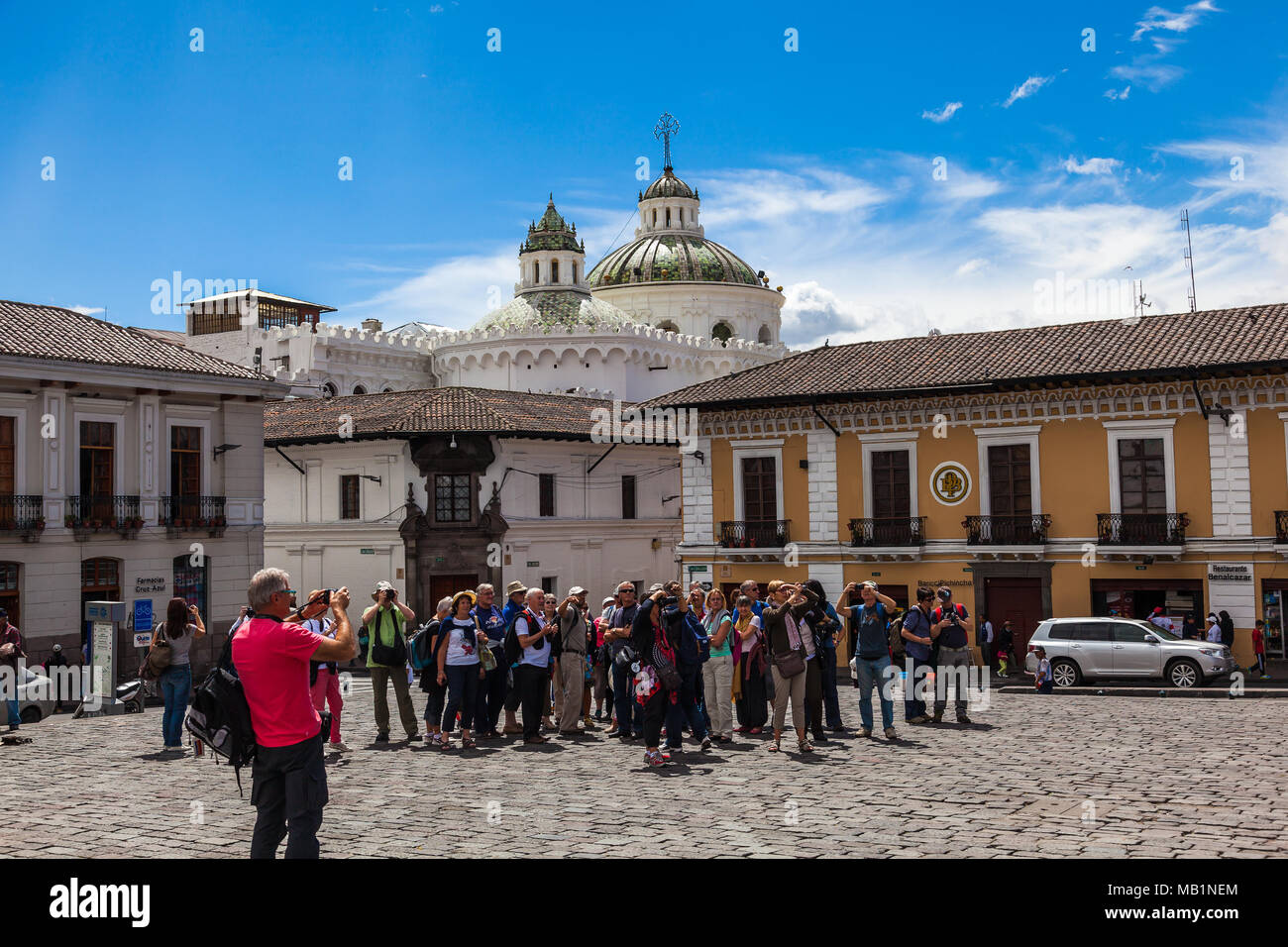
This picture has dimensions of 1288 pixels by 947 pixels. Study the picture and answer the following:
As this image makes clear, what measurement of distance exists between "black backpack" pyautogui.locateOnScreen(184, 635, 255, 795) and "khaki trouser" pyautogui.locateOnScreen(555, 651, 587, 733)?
7664 mm

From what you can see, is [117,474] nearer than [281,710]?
No

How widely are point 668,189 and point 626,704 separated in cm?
6614

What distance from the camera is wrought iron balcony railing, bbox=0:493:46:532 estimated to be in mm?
25375

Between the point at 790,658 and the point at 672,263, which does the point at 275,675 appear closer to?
the point at 790,658

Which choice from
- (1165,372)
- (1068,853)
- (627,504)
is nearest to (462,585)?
(627,504)

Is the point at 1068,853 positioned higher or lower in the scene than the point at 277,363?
lower

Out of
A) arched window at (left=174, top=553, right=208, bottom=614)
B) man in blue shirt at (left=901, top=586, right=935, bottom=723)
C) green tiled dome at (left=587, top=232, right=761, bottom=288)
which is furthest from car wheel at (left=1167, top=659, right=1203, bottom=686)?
green tiled dome at (left=587, top=232, right=761, bottom=288)

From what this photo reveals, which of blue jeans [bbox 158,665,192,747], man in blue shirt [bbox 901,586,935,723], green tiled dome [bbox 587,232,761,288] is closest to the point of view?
blue jeans [bbox 158,665,192,747]

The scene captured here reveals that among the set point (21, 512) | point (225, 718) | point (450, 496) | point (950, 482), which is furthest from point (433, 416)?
point (225, 718)

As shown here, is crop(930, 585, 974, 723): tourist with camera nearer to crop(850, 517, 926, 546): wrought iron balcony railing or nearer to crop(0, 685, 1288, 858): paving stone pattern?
crop(0, 685, 1288, 858): paving stone pattern

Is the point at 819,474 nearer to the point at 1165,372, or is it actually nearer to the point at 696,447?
the point at 696,447

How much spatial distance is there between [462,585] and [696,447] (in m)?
9.24

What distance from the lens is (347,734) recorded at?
1580 cm

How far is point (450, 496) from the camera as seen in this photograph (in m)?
38.0
